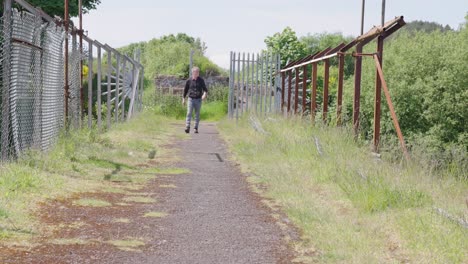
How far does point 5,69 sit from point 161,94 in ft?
67.3

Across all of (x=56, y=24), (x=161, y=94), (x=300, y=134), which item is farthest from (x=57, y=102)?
(x=161, y=94)

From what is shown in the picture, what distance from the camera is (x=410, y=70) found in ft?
97.2

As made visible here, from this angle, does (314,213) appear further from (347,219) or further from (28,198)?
(28,198)

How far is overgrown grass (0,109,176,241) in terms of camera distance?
6.06m

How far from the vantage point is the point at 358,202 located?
262 inches

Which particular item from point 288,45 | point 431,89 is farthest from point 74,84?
point 288,45

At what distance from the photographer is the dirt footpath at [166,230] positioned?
5035 mm

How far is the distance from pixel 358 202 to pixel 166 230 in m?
1.94

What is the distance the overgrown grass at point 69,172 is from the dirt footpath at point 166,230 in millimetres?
227

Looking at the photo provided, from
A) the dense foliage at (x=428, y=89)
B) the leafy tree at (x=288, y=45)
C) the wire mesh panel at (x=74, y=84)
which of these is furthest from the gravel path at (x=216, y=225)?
the leafy tree at (x=288, y=45)

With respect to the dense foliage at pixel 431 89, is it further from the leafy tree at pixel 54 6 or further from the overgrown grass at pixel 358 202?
the overgrown grass at pixel 358 202

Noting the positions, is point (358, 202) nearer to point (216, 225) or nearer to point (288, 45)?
point (216, 225)

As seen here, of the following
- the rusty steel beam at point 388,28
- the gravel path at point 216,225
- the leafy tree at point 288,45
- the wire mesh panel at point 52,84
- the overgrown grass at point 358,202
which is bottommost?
the gravel path at point 216,225

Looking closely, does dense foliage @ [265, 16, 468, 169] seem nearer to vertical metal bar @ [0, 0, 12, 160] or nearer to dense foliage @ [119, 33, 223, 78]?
dense foliage @ [119, 33, 223, 78]
